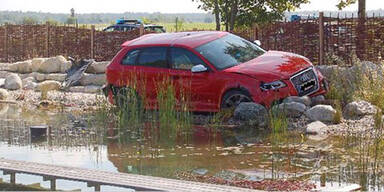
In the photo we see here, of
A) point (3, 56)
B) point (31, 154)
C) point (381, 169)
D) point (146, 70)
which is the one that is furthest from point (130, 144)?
point (3, 56)

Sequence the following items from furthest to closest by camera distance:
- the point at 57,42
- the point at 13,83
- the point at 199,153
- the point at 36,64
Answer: the point at 57,42
the point at 36,64
the point at 13,83
the point at 199,153

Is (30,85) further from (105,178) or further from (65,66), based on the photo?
(105,178)

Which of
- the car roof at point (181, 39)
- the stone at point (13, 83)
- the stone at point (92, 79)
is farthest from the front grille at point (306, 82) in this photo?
the stone at point (13, 83)

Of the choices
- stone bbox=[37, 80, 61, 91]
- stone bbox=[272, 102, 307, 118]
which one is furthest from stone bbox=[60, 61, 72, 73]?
stone bbox=[272, 102, 307, 118]

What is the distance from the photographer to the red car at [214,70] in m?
15.9

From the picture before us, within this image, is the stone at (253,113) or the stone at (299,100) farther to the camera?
the stone at (299,100)

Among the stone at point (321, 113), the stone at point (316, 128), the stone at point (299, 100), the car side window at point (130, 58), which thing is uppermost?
the car side window at point (130, 58)

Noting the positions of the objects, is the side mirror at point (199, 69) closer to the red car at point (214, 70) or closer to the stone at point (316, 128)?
the red car at point (214, 70)

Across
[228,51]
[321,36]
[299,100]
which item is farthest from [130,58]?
[321,36]

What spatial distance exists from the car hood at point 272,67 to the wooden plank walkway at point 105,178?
5605mm

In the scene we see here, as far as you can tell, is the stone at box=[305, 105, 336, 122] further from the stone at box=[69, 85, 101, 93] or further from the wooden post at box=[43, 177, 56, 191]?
the stone at box=[69, 85, 101, 93]

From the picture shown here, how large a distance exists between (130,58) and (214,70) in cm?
211

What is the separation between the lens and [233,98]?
643 inches

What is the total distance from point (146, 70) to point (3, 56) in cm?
1756
